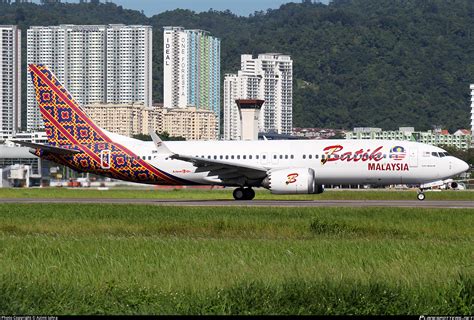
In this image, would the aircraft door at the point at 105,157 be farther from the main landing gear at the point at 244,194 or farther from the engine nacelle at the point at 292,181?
the engine nacelle at the point at 292,181

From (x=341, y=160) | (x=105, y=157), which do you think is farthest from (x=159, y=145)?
(x=341, y=160)

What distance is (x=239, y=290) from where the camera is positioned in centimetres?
1847

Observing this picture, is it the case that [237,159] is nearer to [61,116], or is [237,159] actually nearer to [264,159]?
[264,159]

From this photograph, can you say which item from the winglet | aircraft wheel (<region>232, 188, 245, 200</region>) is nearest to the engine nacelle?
aircraft wheel (<region>232, 188, 245, 200</region>)

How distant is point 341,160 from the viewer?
56.9 m

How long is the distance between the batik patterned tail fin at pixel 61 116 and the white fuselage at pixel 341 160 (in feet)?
11.1

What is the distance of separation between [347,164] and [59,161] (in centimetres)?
1570

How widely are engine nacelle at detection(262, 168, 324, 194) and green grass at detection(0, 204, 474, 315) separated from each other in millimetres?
15976

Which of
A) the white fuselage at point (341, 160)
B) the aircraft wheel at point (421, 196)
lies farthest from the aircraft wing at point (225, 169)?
A: the aircraft wheel at point (421, 196)

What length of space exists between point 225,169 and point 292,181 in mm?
4119

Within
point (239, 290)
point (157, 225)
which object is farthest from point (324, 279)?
point (157, 225)

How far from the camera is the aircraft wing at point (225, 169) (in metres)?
56.8

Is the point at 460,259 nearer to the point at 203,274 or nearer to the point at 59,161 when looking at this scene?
the point at 203,274

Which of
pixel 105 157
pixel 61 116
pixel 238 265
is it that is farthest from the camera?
pixel 61 116
